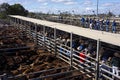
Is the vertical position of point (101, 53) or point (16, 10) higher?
point (16, 10)

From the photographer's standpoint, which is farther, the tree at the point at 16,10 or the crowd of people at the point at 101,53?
the tree at the point at 16,10

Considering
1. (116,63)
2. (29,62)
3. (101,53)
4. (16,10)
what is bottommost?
(29,62)

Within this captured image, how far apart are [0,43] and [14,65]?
5.68 metres

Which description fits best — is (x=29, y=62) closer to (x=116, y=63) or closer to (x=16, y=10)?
(x=116, y=63)

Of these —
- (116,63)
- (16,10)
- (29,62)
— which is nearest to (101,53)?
(116,63)

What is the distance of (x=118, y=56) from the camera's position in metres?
10.1

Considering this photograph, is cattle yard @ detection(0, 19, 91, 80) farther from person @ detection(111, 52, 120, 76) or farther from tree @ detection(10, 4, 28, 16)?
tree @ detection(10, 4, 28, 16)

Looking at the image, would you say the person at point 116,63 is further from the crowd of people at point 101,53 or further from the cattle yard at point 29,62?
the cattle yard at point 29,62

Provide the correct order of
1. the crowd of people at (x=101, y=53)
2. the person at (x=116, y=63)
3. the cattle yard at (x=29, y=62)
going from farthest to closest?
the cattle yard at (x=29, y=62) < the crowd of people at (x=101, y=53) < the person at (x=116, y=63)

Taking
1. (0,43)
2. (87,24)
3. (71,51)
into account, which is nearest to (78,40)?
(71,51)

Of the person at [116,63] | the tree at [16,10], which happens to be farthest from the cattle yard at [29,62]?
the tree at [16,10]

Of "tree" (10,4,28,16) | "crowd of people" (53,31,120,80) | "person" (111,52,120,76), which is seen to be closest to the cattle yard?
"crowd of people" (53,31,120,80)

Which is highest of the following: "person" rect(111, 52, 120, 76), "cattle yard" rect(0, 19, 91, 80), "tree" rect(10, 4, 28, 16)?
"tree" rect(10, 4, 28, 16)

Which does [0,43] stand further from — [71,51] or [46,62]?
[71,51]
